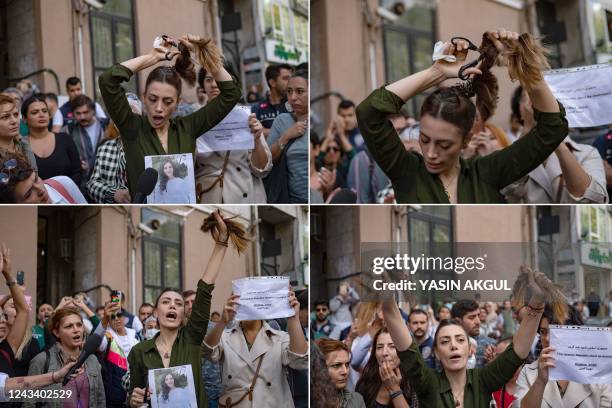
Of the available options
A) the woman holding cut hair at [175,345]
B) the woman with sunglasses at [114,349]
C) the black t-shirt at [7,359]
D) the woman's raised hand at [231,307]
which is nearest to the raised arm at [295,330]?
the woman's raised hand at [231,307]

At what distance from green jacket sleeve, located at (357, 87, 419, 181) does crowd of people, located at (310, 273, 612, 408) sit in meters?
0.74

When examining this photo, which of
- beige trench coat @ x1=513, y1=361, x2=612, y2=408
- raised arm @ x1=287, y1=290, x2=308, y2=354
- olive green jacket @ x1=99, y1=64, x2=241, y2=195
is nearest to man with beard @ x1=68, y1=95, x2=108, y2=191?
olive green jacket @ x1=99, y1=64, x2=241, y2=195

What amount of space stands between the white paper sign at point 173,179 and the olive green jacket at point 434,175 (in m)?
1.21

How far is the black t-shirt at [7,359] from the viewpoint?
632 centimetres

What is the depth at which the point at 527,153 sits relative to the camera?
5.49 m

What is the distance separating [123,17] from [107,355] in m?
1.80

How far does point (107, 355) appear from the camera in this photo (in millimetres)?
6336

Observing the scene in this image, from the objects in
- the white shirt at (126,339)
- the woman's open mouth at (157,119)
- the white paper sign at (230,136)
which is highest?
the woman's open mouth at (157,119)

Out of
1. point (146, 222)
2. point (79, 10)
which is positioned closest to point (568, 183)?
point (146, 222)

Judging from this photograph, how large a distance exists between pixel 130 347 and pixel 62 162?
3.50ft

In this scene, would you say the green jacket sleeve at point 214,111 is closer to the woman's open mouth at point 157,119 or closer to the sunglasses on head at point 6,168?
the woman's open mouth at point 157,119

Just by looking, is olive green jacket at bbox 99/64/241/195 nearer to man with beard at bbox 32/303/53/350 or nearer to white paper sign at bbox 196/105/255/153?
white paper sign at bbox 196/105/255/153

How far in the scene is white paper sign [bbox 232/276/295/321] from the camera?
20.7 ft

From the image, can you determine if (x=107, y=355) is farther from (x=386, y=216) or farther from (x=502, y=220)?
(x=502, y=220)
